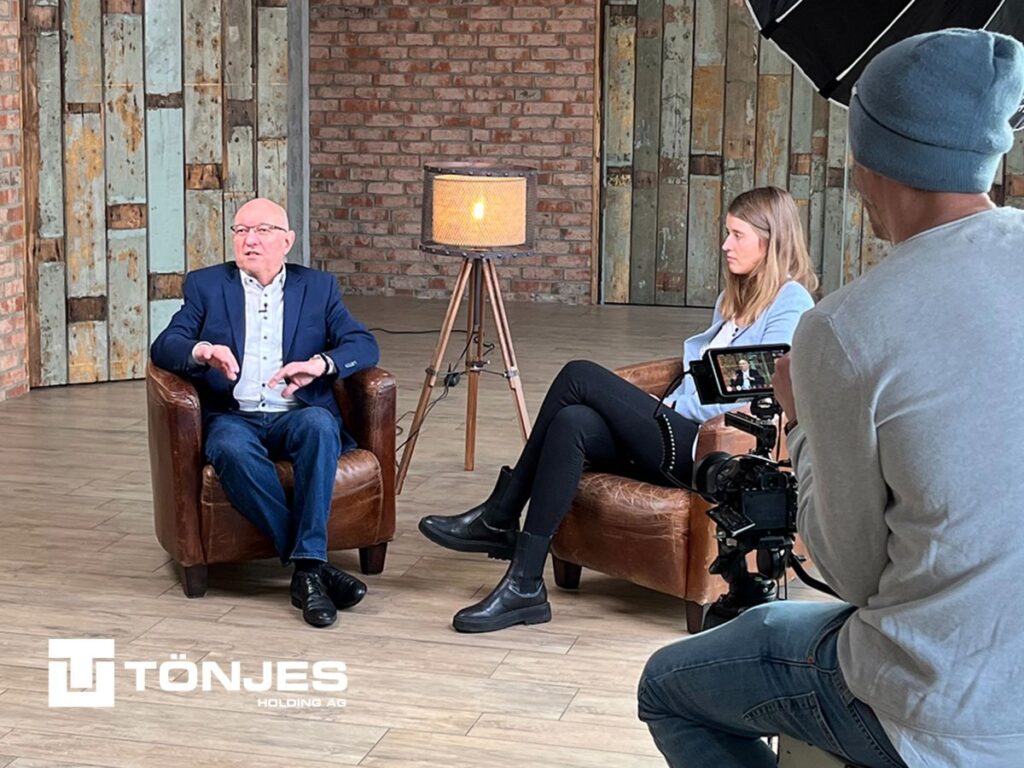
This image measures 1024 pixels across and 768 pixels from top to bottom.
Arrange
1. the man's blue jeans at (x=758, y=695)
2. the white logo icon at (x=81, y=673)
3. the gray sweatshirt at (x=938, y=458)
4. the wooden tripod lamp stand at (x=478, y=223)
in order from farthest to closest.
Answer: the wooden tripod lamp stand at (x=478, y=223) → the white logo icon at (x=81, y=673) → the man's blue jeans at (x=758, y=695) → the gray sweatshirt at (x=938, y=458)

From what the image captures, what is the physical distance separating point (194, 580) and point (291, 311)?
2.48ft

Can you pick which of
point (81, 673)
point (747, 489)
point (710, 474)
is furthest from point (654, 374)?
point (747, 489)

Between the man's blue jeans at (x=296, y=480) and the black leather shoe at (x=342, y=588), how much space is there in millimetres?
58

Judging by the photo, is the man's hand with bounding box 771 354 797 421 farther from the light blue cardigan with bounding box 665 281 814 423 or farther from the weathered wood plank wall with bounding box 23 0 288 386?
the weathered wood plank wall with bounding box 23 0 288 386

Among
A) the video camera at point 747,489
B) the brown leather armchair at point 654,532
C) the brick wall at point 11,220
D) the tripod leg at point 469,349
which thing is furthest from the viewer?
the brick wall at point 11,220

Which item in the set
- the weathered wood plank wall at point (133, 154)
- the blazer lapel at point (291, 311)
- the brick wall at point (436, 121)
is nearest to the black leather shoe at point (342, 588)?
the blazer lapel at point (291, 311)

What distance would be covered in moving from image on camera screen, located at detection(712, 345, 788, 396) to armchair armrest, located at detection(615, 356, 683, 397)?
1.84m

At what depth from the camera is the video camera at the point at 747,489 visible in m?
2.06

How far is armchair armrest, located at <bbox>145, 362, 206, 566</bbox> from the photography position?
388 centimetres

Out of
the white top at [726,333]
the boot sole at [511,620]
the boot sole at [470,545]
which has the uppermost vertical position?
the white top at [726,333]

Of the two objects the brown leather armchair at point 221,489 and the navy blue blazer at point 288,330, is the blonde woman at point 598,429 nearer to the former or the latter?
the brown leather armchair at point 221,489

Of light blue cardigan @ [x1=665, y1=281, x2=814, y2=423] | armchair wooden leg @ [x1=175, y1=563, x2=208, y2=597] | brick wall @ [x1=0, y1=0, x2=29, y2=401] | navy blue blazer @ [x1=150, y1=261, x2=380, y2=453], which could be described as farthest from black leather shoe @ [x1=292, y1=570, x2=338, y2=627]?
brick wall @ [x1=0, y1=0, x2=29, y2=401]

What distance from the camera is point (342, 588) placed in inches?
152

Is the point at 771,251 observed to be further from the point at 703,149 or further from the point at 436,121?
the point at 436,121
